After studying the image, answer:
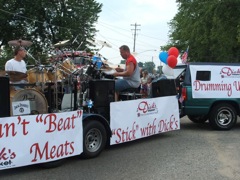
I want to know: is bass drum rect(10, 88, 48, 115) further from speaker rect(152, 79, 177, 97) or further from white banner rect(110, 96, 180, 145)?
speaker rect(152, 79, 177, 97)

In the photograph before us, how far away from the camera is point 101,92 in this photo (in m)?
7.23

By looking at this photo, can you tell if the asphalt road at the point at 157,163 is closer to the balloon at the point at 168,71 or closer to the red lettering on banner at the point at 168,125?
the red lettering on banner at the point at 168,125

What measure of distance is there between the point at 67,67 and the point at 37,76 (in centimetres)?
63

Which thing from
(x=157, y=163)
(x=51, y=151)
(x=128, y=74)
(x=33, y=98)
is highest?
(x=128, y=74)

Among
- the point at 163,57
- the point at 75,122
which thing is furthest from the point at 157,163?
the point at 163,57

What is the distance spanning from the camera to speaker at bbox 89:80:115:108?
7105mm

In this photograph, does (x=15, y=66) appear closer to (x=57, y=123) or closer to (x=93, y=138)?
(x=57, y=123)

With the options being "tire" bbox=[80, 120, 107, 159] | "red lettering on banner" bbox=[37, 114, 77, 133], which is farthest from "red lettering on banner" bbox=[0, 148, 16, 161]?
"tire" bbox=[80, 120, 107, 159]

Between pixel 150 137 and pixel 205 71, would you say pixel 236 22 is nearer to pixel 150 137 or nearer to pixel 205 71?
pixel 205 71

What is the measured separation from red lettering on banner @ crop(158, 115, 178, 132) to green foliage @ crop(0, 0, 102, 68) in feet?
80.6

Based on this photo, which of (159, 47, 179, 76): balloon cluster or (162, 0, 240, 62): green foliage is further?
(162, 0, 240, 62): green foliage

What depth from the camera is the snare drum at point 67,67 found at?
6816 millimetres

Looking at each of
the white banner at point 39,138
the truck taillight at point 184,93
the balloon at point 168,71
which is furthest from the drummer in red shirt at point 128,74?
the white banner at point 39,138

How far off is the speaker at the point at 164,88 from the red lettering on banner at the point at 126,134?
1216 mm
